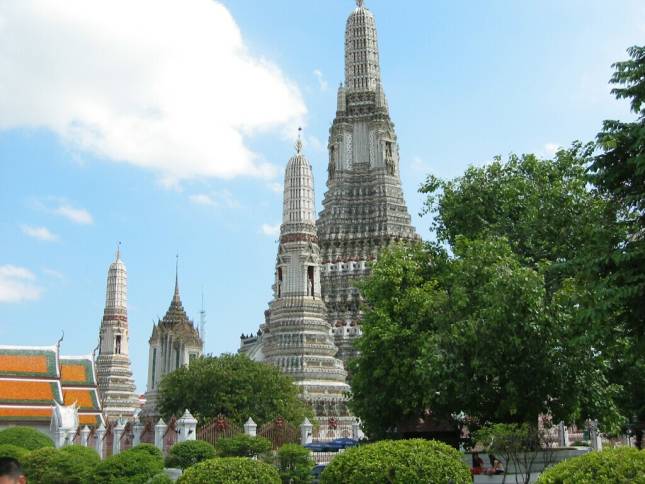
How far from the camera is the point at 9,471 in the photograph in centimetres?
639

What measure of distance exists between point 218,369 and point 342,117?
126ft

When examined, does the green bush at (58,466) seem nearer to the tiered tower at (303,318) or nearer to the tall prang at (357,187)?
the tiered tower at (303,318)

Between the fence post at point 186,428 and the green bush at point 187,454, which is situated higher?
the fence post at point 186,428

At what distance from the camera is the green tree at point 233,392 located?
120 ft

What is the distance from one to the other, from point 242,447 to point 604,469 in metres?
15.0

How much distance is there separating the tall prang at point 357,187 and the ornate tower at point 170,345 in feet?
43.7

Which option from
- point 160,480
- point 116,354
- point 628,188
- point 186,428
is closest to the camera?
point 628,188

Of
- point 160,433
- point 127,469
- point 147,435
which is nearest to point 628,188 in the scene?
point 127,469

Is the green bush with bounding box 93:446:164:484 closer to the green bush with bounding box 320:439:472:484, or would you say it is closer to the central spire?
the green bush with bounding box 320:439:472:484

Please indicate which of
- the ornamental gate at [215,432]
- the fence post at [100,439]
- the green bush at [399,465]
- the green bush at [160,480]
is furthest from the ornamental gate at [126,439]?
the green bush at [399,465]

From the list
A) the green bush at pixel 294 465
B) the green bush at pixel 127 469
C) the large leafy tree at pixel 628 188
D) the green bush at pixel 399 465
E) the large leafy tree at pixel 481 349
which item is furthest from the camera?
the green bush at pixel 294 465

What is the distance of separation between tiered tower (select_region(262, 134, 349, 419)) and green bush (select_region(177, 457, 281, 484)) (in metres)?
34.0

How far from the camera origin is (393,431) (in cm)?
2644

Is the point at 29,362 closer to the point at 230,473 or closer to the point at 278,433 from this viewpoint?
the point at 278,433
